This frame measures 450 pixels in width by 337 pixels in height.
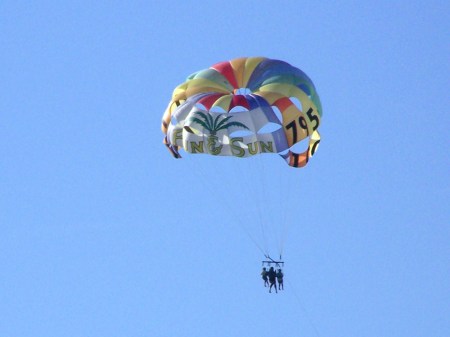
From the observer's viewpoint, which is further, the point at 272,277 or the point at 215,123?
the point at 215,123

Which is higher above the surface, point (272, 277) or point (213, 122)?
point (213, 122)

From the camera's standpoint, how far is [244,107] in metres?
52.6

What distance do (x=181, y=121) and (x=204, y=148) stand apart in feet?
3.65

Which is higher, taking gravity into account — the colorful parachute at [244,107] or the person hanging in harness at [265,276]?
the colorful parachute at [244,107]

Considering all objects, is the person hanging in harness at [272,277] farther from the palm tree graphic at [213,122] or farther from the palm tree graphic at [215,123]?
the palm tree graphic at [215,123]

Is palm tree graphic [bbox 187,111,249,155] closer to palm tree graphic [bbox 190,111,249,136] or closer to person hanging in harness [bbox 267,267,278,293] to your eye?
Result: palm tree graphic [bbox 190,111,249,136]

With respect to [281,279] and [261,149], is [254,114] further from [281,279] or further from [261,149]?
[281,279]

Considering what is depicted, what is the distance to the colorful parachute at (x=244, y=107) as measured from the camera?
5259 cm

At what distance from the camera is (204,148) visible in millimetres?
53375

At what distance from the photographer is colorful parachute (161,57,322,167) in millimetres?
52594

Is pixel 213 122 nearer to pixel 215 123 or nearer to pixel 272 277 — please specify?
pixel 215 123

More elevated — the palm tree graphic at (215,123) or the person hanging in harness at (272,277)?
the palm tree graphic at (215,123)

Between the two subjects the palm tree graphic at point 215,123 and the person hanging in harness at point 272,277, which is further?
the palm tree graphic at point 215,123

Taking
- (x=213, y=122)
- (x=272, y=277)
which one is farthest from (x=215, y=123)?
(x=272, y=277)
